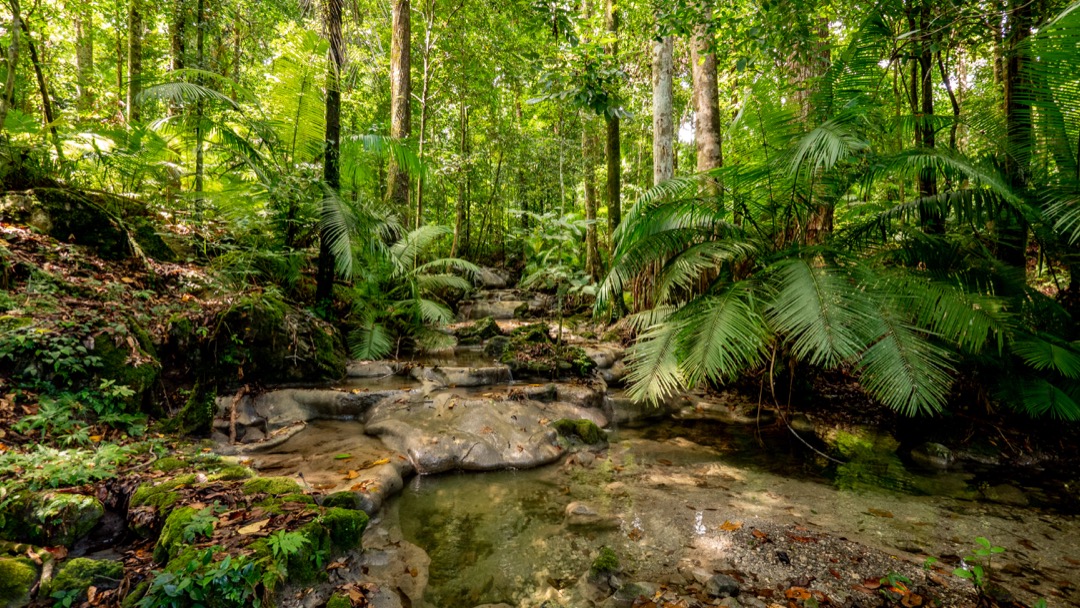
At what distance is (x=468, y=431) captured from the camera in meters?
3.97

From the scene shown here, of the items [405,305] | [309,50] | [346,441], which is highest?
[309,50]

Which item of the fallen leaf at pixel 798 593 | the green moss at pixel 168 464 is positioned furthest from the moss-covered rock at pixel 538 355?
the fallen leaf at pixel 798 593

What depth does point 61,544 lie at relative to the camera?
2.01 m

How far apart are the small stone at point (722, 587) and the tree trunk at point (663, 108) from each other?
5461 mm

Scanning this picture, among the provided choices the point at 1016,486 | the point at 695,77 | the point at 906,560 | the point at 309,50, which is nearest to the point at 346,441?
the point at 906,560

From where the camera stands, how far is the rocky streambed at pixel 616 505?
2135mm

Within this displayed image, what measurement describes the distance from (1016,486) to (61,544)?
5710 mm

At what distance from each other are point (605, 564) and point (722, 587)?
0.53 metres

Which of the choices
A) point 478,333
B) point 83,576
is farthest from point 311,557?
point 478,333

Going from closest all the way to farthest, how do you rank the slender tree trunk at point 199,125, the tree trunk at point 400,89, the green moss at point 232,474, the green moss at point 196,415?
the green moss at point 232,474
the green moss at point 196,415
the slender tree trunk at point 199,125
the tree trunk at point 400,89

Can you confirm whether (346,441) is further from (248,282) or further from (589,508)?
(248,282)

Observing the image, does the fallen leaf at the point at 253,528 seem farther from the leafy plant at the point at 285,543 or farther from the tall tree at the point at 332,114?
the tall tree at the point at 332,114

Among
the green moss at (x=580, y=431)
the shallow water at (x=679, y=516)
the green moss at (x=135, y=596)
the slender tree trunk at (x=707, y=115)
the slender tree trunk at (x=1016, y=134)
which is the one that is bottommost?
the shallow water at (x=679, y=516)

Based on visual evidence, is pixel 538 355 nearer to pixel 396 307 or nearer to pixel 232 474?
pixel 396 307
